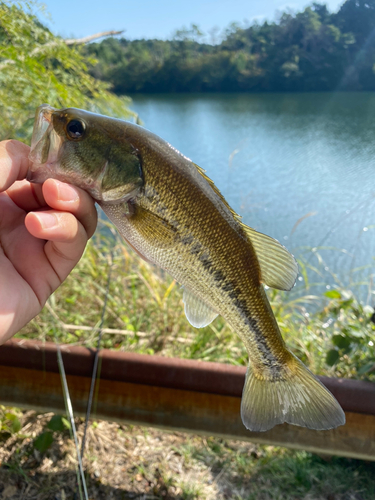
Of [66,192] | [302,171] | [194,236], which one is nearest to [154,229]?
[194,236]

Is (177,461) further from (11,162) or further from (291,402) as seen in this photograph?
(11,162)

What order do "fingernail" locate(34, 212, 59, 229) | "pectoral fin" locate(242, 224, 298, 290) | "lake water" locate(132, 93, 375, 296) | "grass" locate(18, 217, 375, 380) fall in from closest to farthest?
1. "fingernail" locate(34, 212, 59, 229)
2. "pectoral fin" locate(242, 224, 298, 290)
3. "grass" locate(18, 217, 375, 380)
4. "lake water" locate(132, 93, 375, 296)

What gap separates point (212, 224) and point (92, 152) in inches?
16.4

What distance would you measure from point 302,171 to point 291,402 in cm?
817

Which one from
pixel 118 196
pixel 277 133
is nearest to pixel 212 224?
pixel 118 196

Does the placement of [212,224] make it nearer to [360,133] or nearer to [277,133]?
[360,133]

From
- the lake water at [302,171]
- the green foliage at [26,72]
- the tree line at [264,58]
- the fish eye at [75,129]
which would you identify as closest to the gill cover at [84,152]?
the fish eye at [75,129]

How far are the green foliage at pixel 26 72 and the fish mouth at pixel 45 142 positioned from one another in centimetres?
134

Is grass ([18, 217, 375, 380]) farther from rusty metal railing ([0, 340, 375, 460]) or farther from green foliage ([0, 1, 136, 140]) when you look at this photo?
green foliage ([0, 1, 136, 140])

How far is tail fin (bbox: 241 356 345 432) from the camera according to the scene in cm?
105

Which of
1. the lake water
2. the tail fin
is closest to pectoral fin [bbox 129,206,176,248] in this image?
the tail fin

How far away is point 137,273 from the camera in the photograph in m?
3.54

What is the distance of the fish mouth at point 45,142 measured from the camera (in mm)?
1003

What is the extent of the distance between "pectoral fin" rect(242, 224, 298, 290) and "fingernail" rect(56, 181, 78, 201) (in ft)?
1.75
